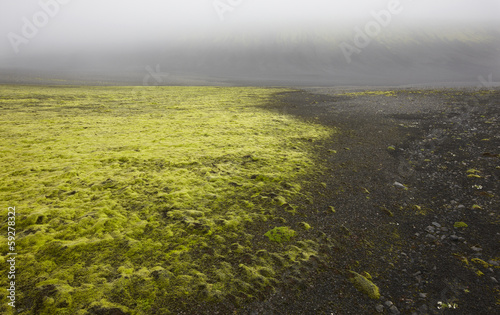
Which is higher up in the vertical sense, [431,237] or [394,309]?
[431,237]

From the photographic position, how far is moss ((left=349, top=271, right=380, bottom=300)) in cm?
450

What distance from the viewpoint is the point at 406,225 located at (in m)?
6.61

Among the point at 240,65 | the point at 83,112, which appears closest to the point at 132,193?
the point at 83,112

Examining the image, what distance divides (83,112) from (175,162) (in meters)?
15.3

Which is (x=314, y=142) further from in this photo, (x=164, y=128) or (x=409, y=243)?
(x=164, y=128)

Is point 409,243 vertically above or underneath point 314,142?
underneath

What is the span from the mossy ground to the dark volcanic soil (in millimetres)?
824

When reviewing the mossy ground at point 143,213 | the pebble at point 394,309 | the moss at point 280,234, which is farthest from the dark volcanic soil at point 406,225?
the mossy ground at point 143,213

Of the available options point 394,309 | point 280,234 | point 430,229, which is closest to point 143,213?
point 280,234

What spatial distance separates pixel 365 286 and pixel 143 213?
19.1 ft

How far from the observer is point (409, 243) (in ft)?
19.4

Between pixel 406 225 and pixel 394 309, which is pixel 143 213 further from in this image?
pixel 406 225

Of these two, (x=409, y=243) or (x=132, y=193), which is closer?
(x=409, y=243)

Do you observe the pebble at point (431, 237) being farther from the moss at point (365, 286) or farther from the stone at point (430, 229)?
the moss at point (365, 286)
